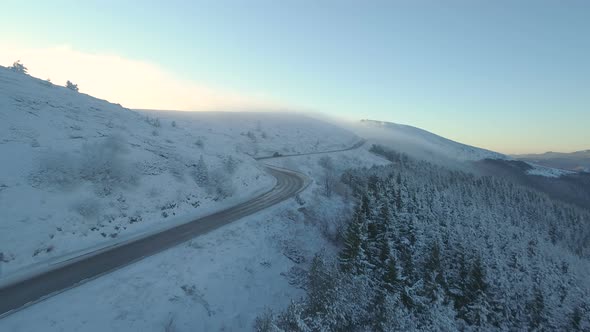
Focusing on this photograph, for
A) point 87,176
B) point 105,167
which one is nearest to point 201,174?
point 105,167

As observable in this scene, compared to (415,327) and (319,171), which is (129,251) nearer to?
(415,327)

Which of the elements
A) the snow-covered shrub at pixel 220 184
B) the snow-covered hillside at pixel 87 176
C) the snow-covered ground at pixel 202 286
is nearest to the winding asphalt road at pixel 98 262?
the snow-covered ground at pixel 202 286

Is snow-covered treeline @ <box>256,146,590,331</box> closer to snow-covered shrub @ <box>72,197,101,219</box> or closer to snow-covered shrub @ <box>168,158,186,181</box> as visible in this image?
snow-covered shrub @ <box>72,197,101,219</box>

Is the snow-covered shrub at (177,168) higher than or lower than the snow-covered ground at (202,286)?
higher

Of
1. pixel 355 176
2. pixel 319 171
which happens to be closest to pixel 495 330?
pixel 355 176

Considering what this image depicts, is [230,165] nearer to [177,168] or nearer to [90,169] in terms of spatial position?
[177,168]

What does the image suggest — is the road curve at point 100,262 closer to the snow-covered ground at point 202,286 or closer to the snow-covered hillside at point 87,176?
the snow-covered ground at point 202,286
